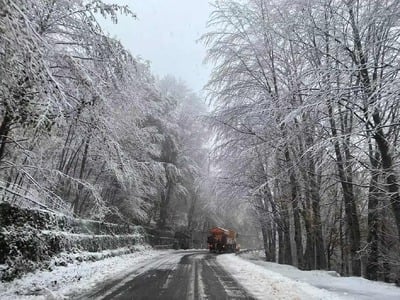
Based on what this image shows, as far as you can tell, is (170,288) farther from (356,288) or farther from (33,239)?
(356,288)

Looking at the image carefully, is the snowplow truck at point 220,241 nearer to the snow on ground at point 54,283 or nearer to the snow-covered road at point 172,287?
the snow-covered road at point 172,287

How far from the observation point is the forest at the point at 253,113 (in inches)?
296

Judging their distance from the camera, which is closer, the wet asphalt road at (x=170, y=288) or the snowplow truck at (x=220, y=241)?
the wet asphalt road at (x=170, y=288)

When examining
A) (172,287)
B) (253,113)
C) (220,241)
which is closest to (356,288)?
(172,287)

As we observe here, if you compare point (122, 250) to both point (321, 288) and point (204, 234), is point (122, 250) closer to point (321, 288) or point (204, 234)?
point (321, 288)

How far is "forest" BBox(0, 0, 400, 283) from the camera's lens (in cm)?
752

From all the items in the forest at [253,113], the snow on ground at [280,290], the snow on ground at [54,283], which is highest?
the forest at [253,113]

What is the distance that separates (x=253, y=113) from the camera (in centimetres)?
1355

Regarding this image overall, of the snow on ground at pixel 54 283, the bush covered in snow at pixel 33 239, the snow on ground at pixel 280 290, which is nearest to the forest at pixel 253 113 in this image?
the bush covered in snow at pixel 33 239

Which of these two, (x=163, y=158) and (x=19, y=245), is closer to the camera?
(x=19, y=245)

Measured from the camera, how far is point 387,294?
9930mm

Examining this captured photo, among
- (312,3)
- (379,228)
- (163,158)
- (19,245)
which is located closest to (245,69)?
(312,3)

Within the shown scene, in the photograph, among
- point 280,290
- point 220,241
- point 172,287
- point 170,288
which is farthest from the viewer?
point 220,241

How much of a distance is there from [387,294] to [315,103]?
5.06 metres
